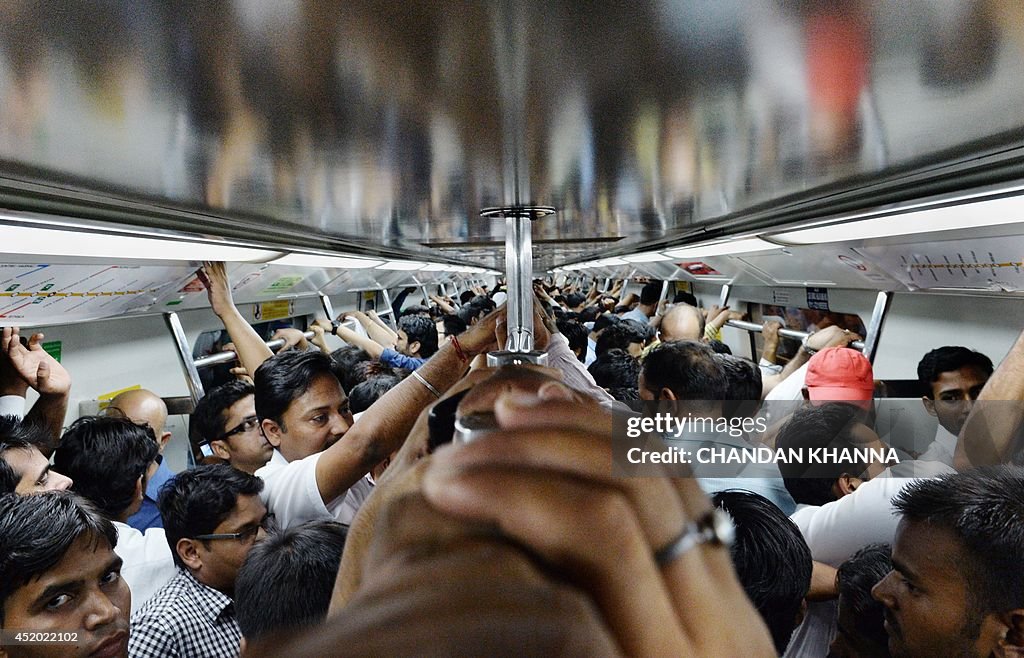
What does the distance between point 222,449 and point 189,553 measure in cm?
115

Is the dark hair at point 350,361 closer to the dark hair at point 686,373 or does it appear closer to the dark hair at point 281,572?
the dark hair at point 686,373

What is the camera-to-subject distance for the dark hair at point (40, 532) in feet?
4.50

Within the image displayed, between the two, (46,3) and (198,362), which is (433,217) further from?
(198,362)

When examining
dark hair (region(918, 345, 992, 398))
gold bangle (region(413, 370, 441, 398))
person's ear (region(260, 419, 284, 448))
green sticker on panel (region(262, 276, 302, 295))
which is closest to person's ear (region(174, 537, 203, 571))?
person's ear (region(260, 419, 284, 448))

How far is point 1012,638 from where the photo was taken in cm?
107

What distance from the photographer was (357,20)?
1.34 feet

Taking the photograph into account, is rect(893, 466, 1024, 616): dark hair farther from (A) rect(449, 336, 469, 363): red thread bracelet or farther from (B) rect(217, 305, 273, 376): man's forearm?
(B) rect(217, 305, 273, 376): man's forearm

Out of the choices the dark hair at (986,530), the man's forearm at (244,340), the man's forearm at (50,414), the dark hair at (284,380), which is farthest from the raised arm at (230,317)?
the dark hair at (986,530)

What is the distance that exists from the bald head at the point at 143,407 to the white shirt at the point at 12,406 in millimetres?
520

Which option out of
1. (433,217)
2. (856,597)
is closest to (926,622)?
(856,597)

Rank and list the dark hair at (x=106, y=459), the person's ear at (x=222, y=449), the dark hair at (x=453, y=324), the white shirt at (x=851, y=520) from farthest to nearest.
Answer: the dark hair at (x=453, y=324), the person's ear at (x=222, y=449), the dark hair at (x=106, y=459), the white shirt at (x=851, y=520)

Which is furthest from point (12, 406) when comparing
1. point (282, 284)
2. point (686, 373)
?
point (686, 373)

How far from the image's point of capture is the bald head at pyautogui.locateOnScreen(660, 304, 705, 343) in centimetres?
494

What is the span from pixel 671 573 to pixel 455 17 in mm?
A: 374
